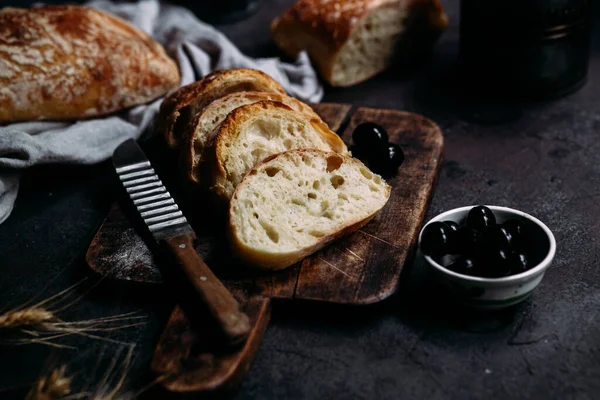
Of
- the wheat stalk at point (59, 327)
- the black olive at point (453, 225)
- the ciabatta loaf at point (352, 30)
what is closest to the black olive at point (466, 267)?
the black olive at point (453, 225)

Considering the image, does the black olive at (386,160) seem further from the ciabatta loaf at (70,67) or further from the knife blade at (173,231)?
the ciabatta loaf at (70,67)

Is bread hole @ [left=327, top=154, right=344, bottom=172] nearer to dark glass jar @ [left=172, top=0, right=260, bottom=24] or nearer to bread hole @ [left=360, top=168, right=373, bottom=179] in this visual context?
bread hole @ [left=360, top=168, right=373, bottom=179]

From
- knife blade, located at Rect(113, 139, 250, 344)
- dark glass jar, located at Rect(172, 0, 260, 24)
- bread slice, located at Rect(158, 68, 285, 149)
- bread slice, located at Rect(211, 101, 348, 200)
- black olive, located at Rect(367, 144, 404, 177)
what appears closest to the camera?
knife blade, located at Rect(113, 139, 250, 344)

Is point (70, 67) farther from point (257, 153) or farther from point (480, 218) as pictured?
point (480, 218)

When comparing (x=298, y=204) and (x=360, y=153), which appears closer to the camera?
(x=298, y=204)

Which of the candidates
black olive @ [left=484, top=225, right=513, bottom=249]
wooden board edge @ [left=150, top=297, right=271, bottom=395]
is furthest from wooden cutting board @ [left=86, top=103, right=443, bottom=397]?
black olive @ [left=484, top=225, right=513, bottom=249]

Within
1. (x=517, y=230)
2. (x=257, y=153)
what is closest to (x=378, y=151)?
(x=257, y=153)

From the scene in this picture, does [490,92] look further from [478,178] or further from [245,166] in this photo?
[245,166]
